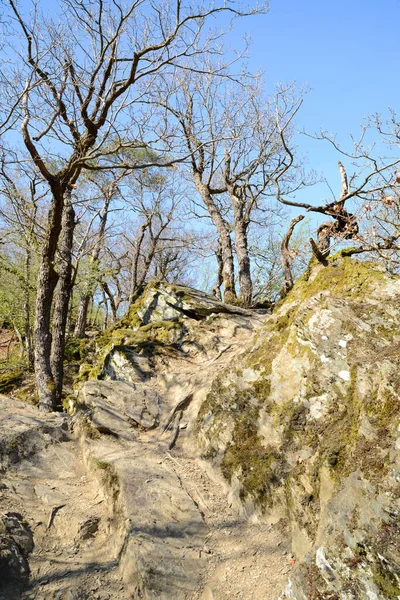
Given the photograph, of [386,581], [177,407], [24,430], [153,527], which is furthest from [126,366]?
[386,581]

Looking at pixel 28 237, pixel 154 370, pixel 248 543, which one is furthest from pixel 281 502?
pixel 28 237

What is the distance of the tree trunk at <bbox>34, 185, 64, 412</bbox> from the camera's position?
7898 mm

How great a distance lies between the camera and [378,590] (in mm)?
2473

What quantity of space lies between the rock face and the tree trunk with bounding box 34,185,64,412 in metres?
4.33

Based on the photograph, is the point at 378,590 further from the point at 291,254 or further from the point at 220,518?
the point at 291,254

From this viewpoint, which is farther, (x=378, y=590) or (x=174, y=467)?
(x=174, y=467)

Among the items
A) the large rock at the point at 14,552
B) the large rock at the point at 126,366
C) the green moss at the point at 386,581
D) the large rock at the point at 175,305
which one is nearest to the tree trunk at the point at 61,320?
the large rock at the point at 175,305

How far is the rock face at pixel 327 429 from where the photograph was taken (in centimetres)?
271

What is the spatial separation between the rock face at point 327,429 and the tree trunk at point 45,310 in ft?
14.2

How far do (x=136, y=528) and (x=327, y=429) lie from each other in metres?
2.10

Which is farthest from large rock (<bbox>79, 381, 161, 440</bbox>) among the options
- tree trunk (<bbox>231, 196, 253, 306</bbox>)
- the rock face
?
tree trunk (<bbox>231, 196, 253, 306</bbox>)

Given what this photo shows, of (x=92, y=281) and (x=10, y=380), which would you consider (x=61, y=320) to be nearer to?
(x=10, y=380)

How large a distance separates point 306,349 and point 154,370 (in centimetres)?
385

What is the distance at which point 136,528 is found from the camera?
3.64 meters
